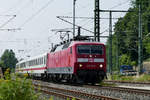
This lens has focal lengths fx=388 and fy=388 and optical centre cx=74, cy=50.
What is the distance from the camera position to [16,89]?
10.6 meters

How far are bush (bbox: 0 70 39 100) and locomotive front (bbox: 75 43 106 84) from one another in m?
13.3

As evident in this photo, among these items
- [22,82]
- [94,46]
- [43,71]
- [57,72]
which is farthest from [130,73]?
[22,82]

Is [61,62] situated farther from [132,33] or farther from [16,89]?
[132,33]

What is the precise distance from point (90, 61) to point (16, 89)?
14038 mm

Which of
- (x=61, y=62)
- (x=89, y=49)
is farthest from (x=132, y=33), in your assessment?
(x=89, y=49)

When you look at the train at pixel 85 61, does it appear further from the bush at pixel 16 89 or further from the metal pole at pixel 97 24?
the bush at pixel 16 89

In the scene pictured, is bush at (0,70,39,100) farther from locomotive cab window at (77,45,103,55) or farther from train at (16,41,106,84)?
locomotive cab window at (77,45,103,55)

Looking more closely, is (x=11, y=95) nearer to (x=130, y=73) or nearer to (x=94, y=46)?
(x=94, y=46)

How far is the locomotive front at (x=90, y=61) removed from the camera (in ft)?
79.6

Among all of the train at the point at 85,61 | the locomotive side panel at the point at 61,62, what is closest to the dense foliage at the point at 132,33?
the locomotive side panel at the point at 61,62

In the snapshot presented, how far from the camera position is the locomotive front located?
2427 centimetres

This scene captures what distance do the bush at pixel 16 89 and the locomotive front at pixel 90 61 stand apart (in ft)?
43.6

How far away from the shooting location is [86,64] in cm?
2433

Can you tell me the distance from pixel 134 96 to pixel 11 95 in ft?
24.1
